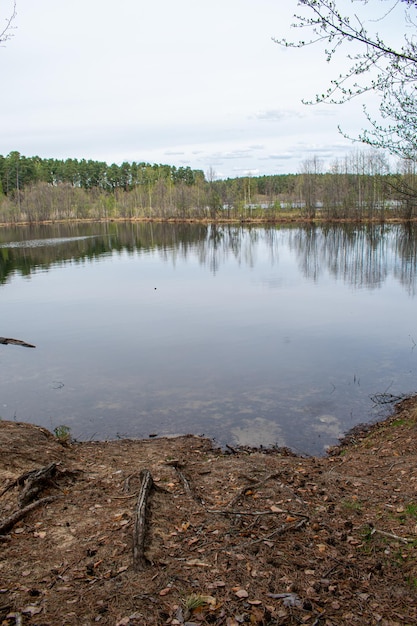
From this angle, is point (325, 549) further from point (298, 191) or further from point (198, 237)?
point (298, 191)

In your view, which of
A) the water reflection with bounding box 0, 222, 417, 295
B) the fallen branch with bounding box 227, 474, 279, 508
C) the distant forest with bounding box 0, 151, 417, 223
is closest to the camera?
the fallen branch with bounding box 227, 474, 279, 508

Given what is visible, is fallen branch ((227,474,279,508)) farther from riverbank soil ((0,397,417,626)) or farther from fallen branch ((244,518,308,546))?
fallen branch ((244,518,308,546))

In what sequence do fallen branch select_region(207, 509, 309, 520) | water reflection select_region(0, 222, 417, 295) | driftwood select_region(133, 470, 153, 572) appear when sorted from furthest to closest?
water reflection select_region(0, 222, 417, 295) → fallen branch select_region(207, 509, 309, 520) → driftwood select_region(133, 470, 153, 572)

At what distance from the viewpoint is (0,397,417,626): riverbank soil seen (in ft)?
13.9

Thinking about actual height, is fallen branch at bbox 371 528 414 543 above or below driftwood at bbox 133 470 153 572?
below

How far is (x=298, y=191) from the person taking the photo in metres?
123

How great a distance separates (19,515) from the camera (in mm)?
5848

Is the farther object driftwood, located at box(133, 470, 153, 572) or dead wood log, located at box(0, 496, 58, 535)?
dead wood log, located at box(0, 496, 58, 535)

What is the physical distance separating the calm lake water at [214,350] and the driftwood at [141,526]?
3.89 m

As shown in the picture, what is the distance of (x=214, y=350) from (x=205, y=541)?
37.4 ft

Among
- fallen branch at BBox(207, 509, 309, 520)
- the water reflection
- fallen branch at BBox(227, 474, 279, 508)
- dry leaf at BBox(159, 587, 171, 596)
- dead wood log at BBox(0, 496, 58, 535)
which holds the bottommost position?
fallen branch at BBox(227, 474, 279, 508)

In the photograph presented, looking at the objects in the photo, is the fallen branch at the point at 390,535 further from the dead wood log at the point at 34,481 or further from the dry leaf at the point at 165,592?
the dead wood log at the point at 34,481

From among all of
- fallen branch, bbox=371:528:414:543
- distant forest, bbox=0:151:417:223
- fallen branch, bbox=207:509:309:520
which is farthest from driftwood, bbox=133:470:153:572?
distant forest, bbox=0:151:417:223

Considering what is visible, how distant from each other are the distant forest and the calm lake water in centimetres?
5151
